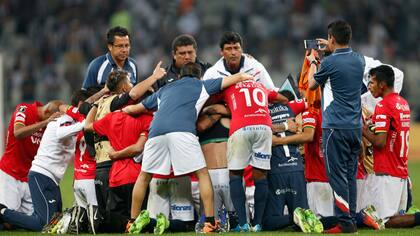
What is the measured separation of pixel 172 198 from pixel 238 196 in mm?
939

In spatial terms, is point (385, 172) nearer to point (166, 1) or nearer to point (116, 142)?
point (116, 142)

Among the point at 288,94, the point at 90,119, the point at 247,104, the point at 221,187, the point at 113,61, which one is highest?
the point at 113,61

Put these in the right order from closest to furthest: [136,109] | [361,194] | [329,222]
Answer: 1. [329,222]
2. [136,109]
3. [361,194]

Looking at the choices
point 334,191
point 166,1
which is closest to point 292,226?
point 334,191

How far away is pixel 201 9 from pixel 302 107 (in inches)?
658

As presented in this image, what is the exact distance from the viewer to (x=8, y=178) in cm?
1333

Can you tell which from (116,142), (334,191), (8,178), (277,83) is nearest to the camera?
(334,191)

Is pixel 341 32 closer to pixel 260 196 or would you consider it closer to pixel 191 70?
pixel 191 70

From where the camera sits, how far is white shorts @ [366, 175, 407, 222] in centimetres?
1247

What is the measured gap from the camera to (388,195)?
12461 millimetres

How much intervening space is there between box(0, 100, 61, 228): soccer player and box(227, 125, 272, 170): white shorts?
2.69m

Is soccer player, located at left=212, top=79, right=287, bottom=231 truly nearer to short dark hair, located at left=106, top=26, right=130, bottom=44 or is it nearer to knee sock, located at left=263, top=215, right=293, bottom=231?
knee sock, located at left=263, top=215, right=293, bottom=231

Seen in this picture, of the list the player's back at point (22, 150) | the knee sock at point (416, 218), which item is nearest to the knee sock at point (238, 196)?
the knee sock at point (416, 218)

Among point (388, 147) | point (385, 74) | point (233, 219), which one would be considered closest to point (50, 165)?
point (233, 219)
